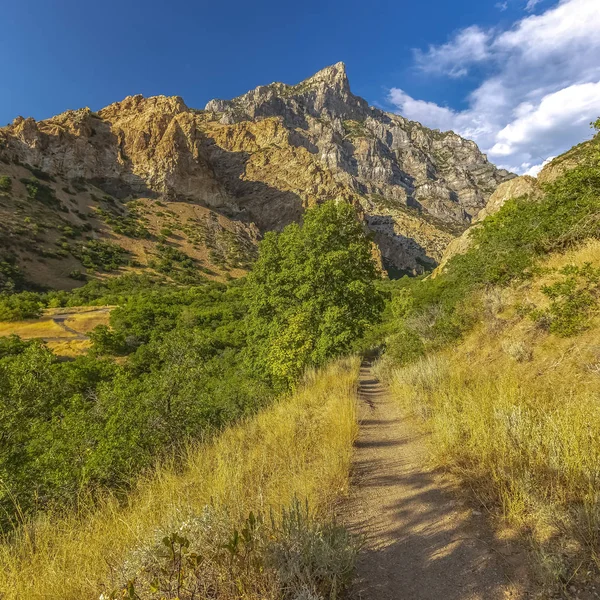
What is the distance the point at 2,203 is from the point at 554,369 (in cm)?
7883

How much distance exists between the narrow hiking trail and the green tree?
7.12m

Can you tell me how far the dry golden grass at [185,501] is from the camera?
2584mm

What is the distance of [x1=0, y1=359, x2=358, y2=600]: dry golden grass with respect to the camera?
8.48ft

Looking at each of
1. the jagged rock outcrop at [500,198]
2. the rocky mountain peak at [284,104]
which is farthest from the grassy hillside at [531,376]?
the rocky mountain peak at [284,104]

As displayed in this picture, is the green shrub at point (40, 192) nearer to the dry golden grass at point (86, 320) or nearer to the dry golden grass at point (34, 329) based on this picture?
the dry golden grass at point (86, 320)

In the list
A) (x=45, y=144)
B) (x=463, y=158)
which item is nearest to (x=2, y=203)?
(x=45, y=144)

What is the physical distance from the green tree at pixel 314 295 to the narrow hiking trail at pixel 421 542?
7.12 m

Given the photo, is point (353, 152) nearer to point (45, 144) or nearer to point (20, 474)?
point (45, 144)

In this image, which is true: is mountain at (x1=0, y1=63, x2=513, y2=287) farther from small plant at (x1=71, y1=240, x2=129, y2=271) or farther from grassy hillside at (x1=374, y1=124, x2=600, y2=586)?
grassy hillside at (x1=374, y1=124, x2=600, y2=586)

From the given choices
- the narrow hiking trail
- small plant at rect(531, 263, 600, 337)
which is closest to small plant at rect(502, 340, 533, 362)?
small plant at rect(531, 263, 600, 337)

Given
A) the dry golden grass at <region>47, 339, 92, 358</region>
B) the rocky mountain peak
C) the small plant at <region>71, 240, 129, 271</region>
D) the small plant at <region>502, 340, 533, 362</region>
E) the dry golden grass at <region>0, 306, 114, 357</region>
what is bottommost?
the small plant at <region>502, 340, 533, 362</region>

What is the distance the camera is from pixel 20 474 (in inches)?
210

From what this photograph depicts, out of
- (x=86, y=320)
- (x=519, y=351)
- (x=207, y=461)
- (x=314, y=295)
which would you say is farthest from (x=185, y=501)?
(x=86, y=320)

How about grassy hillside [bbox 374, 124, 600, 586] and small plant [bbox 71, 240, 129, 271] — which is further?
small plant [bbox 71, 240, 129, 271]
